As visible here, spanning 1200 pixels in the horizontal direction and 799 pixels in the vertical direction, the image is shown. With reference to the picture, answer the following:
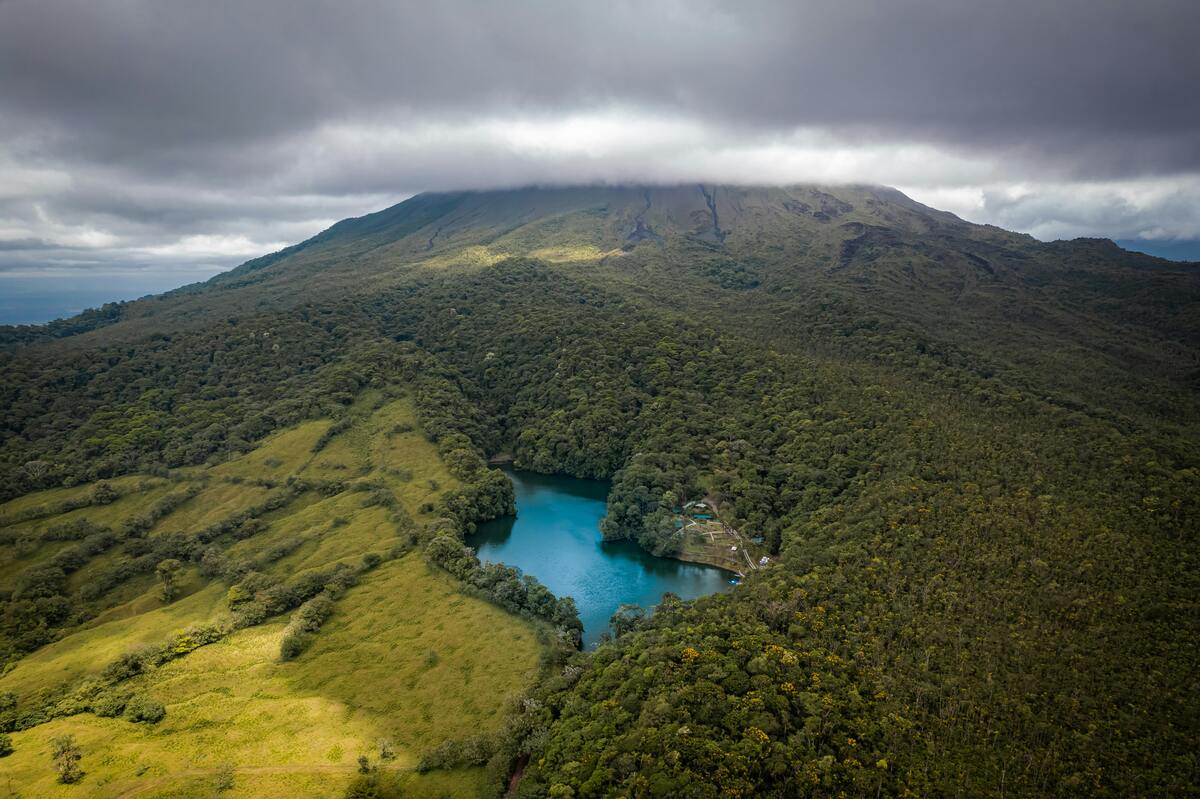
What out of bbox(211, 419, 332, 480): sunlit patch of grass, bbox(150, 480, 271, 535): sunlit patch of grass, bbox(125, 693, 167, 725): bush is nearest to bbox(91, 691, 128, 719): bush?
bbox(125, 693, 167, 725): bush

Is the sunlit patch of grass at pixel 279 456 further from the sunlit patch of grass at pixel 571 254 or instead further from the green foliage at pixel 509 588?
the sunlit patch of grass at pixel 571 254

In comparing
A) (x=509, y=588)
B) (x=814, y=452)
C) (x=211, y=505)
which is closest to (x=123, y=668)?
(x=509, y=588)

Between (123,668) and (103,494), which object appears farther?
(103,494)

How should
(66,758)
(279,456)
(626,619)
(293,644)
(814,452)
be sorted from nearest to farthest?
1. (66,758)
2. (293,644)
3. (626,619)
4. (814,452)
5. (279,456)

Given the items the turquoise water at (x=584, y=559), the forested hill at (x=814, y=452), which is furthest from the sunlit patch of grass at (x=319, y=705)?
the turquoise water at (x=584, y=559)

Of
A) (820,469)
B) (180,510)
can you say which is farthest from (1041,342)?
(180,510)

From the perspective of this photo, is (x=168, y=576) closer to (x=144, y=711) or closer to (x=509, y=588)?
(x=144, y=711)

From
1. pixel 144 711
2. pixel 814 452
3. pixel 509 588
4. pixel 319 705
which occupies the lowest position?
pixel 319 705
